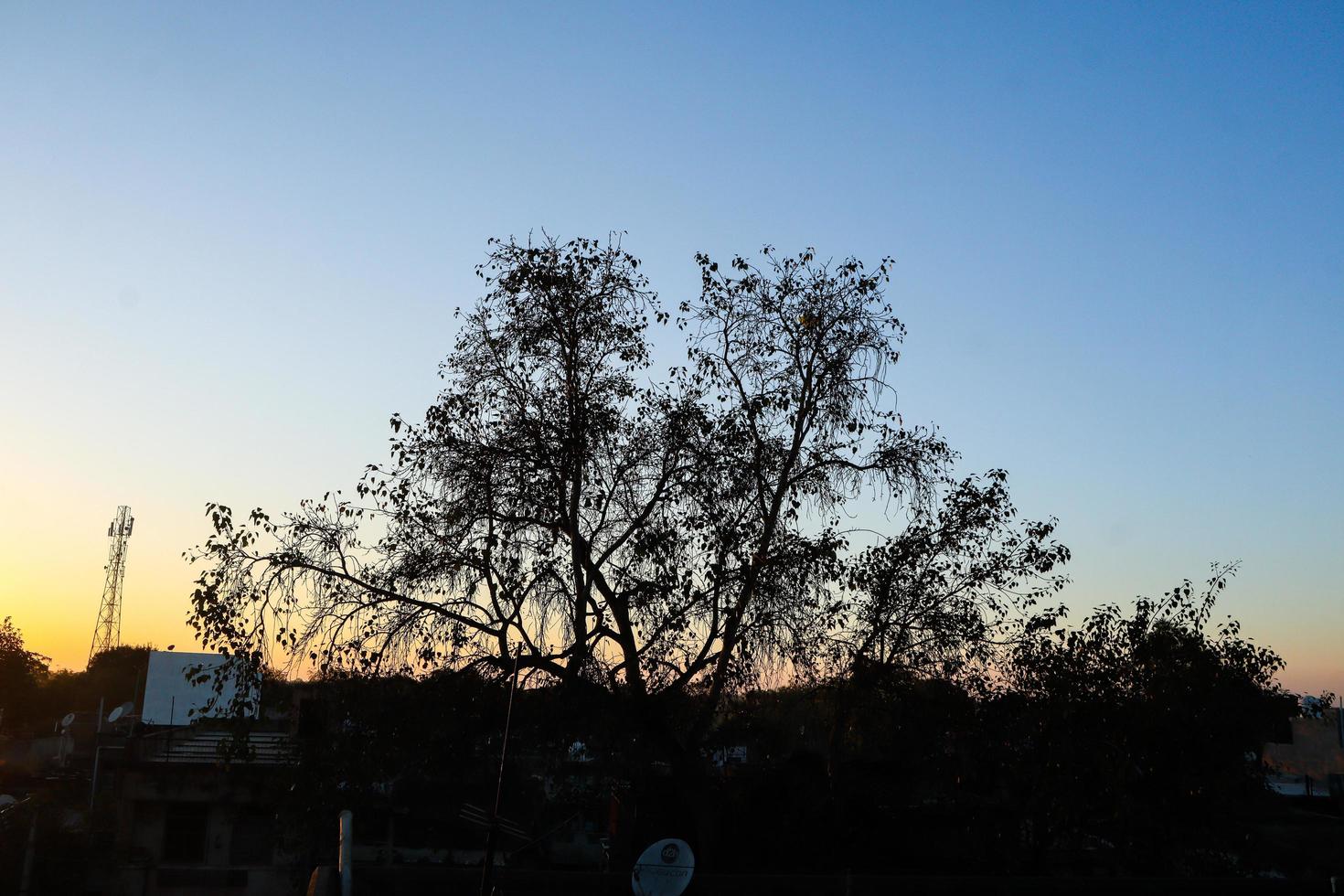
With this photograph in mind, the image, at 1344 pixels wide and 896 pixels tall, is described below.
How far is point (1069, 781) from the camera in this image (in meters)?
16.3

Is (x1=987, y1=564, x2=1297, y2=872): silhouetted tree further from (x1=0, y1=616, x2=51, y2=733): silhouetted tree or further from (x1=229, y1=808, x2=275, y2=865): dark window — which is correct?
(x1=0, y1=616, x2=51, y2=733): silhouetted tree

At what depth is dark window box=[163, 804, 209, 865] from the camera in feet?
118

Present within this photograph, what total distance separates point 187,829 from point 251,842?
210cm

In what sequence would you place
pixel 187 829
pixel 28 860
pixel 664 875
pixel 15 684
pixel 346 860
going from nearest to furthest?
pixel 346 860, pixel 664 875, pixel 28 860, pixel 187 829, pixel 15 684

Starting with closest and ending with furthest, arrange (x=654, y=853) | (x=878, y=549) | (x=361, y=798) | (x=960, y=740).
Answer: (x=654, y=853) → (x=361, y=798) → (x=878, y=549) → (x=960, y=740)

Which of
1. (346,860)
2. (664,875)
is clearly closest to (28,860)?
(346,860)

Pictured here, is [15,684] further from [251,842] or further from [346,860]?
[346,860]

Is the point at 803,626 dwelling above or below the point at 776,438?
below

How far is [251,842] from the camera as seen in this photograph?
3631 centimetres

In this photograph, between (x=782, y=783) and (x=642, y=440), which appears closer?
(x=642, y=440)

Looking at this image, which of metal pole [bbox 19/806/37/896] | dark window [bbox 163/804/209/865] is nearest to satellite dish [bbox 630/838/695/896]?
metal pole [bbox 19/806/37/896]

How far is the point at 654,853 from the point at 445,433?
625 cm

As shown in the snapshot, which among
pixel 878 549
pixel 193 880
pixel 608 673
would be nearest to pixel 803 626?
pixel 878 549

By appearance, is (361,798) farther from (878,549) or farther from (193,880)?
(193,880)
